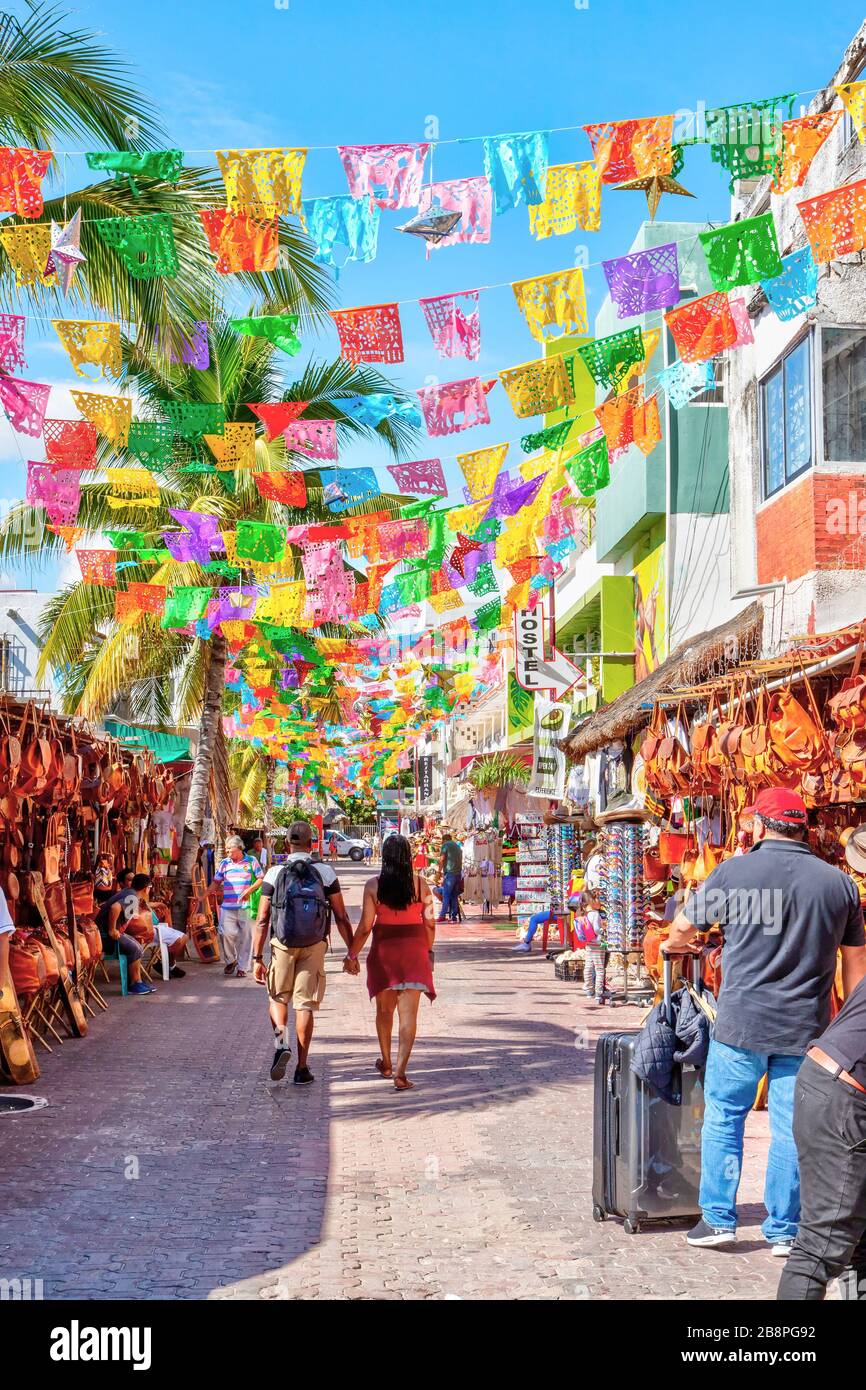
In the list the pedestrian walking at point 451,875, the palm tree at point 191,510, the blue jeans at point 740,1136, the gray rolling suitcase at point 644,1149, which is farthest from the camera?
the pedestrian walking at point 451,875

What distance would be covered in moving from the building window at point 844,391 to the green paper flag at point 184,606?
8.63 m

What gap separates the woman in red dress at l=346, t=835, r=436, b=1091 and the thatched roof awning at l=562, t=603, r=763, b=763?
2.78 meters

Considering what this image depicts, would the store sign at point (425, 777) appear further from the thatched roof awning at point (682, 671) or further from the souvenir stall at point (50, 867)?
the souvenir stall at point (50, 867)

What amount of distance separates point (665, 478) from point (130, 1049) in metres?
12.4

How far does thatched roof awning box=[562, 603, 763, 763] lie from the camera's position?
1273cm

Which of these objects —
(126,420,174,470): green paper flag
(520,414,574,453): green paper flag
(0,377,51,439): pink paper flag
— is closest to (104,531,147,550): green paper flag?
(126,420,174,470): green paper flag

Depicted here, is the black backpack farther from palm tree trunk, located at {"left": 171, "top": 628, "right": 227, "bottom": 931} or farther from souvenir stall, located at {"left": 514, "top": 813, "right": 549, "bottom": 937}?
souvenir stall, located at {"left": 514, "top": 813, "right": 549, "bottom": 937}

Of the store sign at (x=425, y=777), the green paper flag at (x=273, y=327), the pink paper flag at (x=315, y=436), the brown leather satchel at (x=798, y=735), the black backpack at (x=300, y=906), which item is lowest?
the black backpack at (x=300, y=906)

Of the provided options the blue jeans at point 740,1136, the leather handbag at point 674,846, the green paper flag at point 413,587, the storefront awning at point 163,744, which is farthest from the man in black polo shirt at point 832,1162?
the storefront awning at point 163,744

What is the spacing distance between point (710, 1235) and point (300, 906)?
4551 millimetres

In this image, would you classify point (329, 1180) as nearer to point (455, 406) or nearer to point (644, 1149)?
point (644, 1149)

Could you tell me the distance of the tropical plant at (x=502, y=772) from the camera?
31.5 m

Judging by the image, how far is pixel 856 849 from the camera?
7.59 meters
